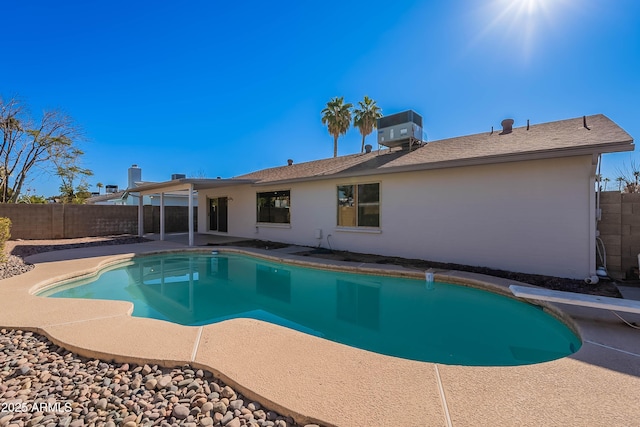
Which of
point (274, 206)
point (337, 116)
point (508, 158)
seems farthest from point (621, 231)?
point (337, 116)

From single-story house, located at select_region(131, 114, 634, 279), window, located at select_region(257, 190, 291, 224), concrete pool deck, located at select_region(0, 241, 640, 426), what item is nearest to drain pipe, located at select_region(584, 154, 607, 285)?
single-story house, located at select_region(131, 114, 634, 279)

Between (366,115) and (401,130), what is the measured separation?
1328 cm

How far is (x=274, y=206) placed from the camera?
13.4 meters

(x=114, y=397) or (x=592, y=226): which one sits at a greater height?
(x=592, y=226)

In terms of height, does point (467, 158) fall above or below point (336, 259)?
above

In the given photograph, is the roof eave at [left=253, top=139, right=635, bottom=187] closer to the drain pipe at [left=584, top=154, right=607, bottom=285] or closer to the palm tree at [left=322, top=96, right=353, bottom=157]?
the drain pipe at [left=584, top=154, right=607, bottom=285]

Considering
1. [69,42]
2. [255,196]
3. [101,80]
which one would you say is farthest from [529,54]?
[101,80]

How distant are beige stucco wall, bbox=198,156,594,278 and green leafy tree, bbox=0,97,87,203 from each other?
18.3m

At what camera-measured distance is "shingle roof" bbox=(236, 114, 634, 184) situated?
19.6 ft

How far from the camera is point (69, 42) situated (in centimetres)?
1081

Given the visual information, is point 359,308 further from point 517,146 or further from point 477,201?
point 517,146

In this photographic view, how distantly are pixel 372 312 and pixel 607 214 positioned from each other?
5.79 meters

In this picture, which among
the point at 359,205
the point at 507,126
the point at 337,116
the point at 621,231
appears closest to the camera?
the point at 621,231

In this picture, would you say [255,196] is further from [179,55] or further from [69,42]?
[69,42]
